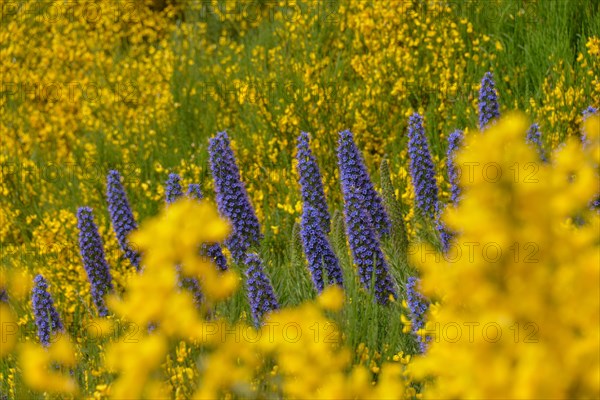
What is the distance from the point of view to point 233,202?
374 cm

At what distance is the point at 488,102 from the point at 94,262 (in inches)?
70.8

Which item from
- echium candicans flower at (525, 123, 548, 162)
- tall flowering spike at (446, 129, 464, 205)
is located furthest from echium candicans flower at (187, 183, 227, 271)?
echium candicans flower at (525, 123, 548, 162)

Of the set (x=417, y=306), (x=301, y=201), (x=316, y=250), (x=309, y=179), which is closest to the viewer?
(x=417, y=306)

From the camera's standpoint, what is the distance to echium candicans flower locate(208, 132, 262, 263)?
12.2ft

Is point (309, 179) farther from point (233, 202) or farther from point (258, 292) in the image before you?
point (258, 292)

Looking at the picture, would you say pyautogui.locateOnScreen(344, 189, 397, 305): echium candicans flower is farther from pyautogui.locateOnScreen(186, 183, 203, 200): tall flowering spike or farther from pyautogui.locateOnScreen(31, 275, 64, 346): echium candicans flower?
pyautogui.locateOnScreen(31, 275, 64, 346): echium candicans flower

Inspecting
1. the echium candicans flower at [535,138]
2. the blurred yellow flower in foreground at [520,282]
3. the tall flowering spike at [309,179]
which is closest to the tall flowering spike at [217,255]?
the tall flowering spike at [309,179]

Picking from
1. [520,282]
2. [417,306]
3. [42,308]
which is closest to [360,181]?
[417,306]

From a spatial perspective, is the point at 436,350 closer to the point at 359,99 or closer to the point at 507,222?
the point at 507,222

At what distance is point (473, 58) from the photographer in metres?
5.21

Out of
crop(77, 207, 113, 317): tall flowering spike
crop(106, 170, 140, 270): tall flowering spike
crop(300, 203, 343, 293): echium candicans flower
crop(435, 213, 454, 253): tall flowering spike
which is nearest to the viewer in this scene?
crop(300, 203, 343, 293): echium candicans flower

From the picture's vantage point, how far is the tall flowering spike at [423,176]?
11.6 ft

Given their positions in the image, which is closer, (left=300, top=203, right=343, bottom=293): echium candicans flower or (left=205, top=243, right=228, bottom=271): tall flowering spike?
(left=300, top=203, right=343, bottom=293): echium candicans flower

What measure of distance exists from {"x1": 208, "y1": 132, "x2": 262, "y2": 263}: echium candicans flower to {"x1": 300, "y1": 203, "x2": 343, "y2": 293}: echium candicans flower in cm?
68
